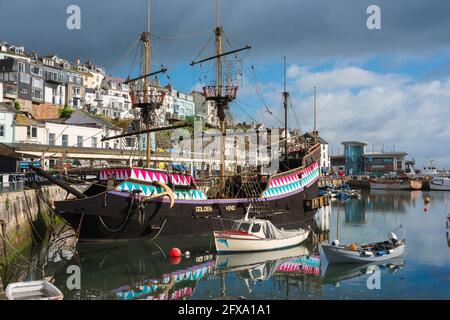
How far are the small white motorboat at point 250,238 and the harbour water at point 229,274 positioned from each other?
19.1 inches

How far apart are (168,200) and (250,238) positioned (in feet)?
21.6

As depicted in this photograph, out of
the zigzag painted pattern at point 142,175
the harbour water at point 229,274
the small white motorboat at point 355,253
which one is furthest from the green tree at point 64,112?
the small white motorboat at point 355,253

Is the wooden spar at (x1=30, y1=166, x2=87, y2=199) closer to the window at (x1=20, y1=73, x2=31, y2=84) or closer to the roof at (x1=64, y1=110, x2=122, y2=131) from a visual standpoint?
the roof at (x1=64, y1=110, x2=122, y2=131)

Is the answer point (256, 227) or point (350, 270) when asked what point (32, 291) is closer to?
point (256, 227)

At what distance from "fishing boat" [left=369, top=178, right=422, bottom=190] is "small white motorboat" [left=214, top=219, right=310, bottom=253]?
84062mm

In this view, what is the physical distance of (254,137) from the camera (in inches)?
3735

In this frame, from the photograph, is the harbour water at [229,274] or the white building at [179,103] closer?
the harbour water at [229,274]

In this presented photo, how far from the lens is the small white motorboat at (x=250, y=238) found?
26.0 metres

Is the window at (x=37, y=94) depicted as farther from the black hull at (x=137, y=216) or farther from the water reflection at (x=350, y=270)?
the water reflection at (x=350, y=270)

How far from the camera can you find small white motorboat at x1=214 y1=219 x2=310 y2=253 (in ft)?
85.4

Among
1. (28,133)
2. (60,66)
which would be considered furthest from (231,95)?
(60,66)

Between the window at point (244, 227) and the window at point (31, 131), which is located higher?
the window at point (31, 131)

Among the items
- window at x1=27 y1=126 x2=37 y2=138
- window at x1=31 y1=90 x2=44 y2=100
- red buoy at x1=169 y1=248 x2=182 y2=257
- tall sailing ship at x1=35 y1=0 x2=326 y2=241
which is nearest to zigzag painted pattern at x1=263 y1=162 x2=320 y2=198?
tall sailing ship at x1=35 y1=0 x2=326 y2=241

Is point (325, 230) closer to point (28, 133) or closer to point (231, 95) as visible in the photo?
point (231, 95)
